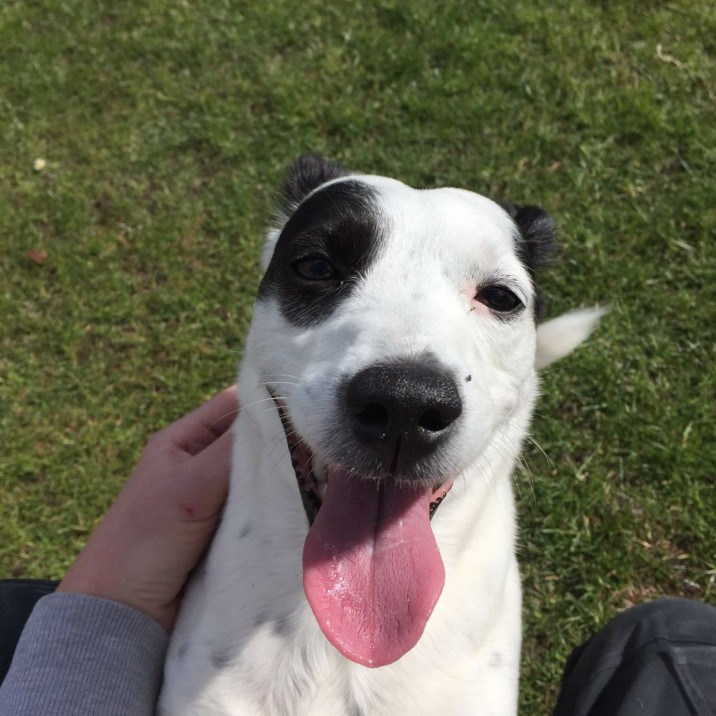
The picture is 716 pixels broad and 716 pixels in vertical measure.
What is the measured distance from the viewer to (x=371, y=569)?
2307 millimetres

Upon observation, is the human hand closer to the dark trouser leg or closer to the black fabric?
the black fabric

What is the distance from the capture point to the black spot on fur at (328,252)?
250 centimetres

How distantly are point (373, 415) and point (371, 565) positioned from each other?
0.60 meters

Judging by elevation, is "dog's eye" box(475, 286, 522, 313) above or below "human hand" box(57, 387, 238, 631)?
above

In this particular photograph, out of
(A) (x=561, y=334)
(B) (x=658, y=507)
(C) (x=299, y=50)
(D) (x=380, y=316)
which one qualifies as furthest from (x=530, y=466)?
(C) (x=299, y=50)

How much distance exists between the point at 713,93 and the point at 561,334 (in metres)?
3.72

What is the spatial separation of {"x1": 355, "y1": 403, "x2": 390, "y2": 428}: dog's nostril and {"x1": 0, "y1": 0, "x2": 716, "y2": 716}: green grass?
2.66 meters

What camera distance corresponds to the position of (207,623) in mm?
2721

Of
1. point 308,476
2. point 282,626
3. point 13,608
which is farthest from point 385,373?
point 13,608

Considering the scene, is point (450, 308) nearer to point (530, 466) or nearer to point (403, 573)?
point (403, 573)

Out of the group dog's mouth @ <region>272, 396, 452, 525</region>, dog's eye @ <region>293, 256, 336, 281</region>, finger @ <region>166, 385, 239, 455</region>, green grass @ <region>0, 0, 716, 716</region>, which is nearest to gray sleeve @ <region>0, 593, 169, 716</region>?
finger @ <region>166, 385, 239, 455</region>

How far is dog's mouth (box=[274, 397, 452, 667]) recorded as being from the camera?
2244mm

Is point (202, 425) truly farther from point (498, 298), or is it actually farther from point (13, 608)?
point (498, 298)

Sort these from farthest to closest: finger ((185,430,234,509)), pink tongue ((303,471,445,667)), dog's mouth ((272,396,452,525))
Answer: finger ((185,430,234,509)) < dog's mouth ((272,396,452,525)) < pink tongue ((303,471,445,667))
